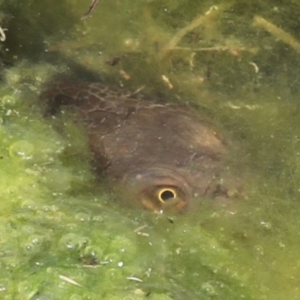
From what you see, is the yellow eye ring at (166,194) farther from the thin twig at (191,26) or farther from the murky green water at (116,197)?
the thin twig at (191,26)

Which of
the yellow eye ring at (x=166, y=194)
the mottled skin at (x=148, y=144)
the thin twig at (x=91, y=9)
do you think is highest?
the thin twig at (x=91, y=9)

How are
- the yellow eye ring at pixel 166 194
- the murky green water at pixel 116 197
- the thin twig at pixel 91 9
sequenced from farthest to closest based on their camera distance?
the thin twig at pixel 91 9 < the yellow eye ring at pixel 166 194 < the murky green water at pixel 116 197

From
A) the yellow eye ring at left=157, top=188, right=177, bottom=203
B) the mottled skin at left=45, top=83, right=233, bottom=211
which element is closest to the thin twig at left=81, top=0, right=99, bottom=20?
the mottled skin at left=45, top=83, right=233, bottom=211

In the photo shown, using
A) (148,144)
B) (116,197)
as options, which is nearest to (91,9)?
→ (148,144)

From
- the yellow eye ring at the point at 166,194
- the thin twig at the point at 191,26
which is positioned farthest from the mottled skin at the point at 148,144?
the thin twig at the point at 191,26

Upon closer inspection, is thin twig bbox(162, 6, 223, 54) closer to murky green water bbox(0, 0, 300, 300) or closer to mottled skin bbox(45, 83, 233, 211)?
murky green water bbox(0, 0, 300, 300)

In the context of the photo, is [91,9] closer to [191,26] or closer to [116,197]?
[191,26]

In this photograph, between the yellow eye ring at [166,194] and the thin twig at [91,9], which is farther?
the thin twig at [91,9]

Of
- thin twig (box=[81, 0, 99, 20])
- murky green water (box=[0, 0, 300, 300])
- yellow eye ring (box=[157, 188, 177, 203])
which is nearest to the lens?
murky green water (box=[0, 0, 300, 300])
